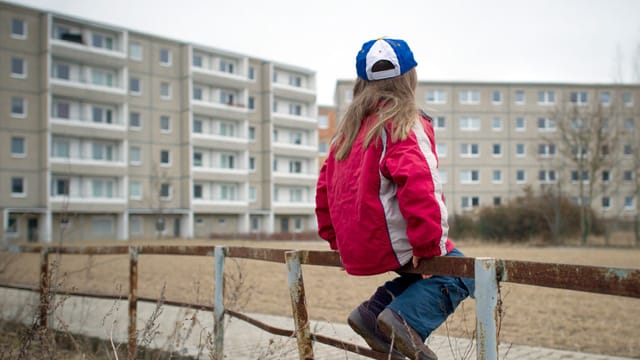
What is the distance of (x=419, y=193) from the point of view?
231 centimetres

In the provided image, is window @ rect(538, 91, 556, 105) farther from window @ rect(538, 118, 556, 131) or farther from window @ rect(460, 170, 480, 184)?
window @ rect(460, 170, 480, 184)

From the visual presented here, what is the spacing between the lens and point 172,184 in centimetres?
5266

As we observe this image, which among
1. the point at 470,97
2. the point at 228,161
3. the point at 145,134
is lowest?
the point at 228,161

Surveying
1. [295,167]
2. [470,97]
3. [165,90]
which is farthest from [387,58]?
[470,97]

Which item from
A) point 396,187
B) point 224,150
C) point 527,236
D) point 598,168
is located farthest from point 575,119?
point 396,187

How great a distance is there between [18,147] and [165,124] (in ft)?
38.3

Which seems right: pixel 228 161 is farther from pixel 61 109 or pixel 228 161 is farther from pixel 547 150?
pixel 547 150

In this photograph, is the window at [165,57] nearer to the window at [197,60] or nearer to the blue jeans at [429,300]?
the window at [197,60]

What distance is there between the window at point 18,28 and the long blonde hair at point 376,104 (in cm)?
4757

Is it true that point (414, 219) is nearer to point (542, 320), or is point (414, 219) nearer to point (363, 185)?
point (363, 185)

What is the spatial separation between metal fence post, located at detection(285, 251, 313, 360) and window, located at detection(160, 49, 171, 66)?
5133 cm

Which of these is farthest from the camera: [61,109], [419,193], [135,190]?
[135,190]

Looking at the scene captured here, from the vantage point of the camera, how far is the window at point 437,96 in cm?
6279

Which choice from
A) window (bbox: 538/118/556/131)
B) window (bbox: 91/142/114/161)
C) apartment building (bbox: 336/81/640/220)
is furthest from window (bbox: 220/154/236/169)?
A: window (bbox: 538/118/556/131)
